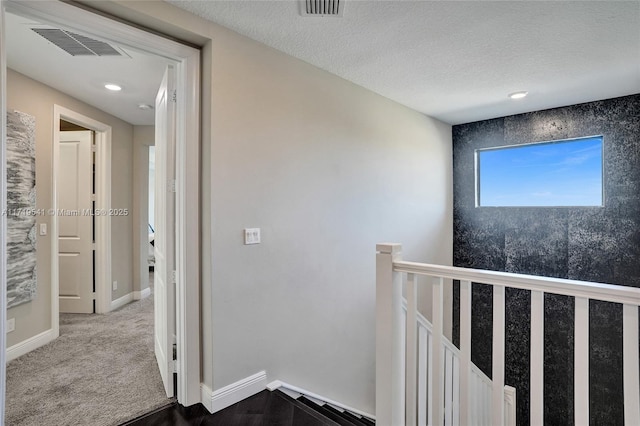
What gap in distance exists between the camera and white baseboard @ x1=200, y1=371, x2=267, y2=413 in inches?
78.2

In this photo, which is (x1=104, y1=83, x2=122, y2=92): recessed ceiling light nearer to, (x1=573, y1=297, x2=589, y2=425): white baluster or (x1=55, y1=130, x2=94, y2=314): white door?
(x1=55, y1=130, x2=94, y2=314): white door

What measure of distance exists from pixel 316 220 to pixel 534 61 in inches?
82.0

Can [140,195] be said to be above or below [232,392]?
above

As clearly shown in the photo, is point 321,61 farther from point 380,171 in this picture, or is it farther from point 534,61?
point 534,61

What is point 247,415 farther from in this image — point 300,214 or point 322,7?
point 322,7

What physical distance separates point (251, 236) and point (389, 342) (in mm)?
1080

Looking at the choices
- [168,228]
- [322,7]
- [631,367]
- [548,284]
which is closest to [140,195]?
[168,228]

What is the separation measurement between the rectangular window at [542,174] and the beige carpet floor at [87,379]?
13.5ft

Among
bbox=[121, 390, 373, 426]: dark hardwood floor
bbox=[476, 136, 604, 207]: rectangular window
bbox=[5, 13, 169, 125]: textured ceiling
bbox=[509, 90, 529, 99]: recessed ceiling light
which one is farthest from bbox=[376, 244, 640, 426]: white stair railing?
bbox=[476, 136, 604, 207]: rectangular window

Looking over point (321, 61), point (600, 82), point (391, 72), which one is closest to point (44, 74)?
point (321, 61)

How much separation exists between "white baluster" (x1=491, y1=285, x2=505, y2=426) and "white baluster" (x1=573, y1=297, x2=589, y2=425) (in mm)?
255

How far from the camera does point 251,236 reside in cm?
219

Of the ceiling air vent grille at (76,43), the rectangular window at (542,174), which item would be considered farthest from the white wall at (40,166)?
the rectangular window at (542,174)

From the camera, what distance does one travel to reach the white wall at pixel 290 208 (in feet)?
6.68
